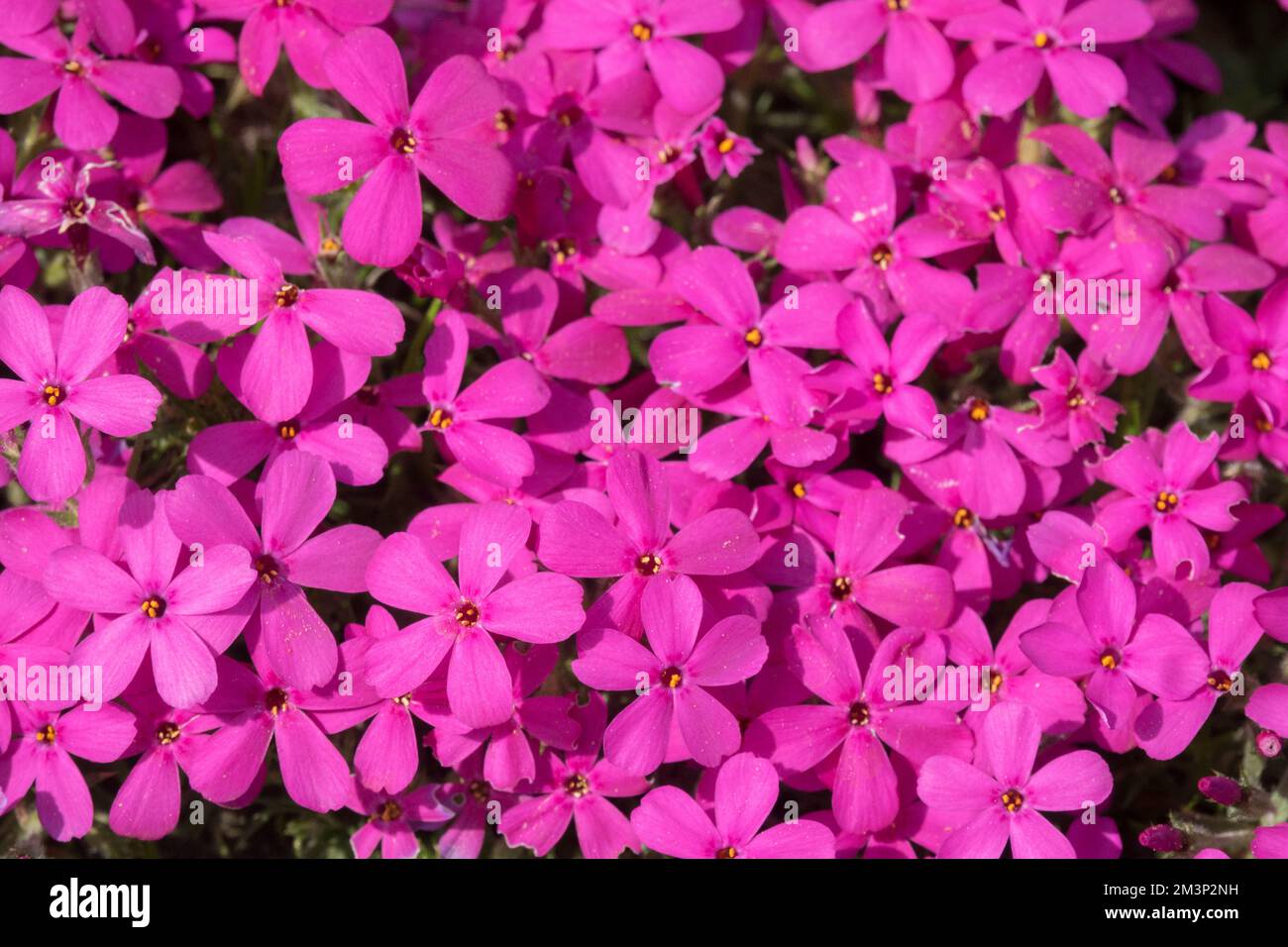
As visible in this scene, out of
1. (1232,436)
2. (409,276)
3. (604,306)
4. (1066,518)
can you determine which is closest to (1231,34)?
(1232,436)

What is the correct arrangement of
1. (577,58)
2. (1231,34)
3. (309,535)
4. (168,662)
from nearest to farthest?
(168,662) → (309,535) → (577,58) → (1231,34)

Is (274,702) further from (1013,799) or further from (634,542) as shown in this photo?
(1013,799)

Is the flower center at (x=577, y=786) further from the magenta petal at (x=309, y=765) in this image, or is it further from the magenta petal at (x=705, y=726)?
the magenta petal at (x=309, y=765)

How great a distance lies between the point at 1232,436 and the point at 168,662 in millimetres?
1735

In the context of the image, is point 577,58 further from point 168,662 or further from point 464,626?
point 168,662

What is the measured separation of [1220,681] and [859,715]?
1.79 feet

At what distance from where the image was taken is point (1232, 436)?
2160 millimetres

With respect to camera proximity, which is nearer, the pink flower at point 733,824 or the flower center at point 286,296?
the pink flower at point 733,824

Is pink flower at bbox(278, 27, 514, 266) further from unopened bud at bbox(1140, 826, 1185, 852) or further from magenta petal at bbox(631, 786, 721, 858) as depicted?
unopened bud at bbox(1140, 826, 1185, 852)

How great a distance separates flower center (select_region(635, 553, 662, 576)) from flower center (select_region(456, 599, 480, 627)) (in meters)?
0.25

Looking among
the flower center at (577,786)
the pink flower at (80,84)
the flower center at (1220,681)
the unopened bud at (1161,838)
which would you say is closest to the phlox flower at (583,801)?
the flower center at (577,786)

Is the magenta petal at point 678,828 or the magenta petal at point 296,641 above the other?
the magenta petal at point 296,641

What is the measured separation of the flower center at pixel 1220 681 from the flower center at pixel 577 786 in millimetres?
963

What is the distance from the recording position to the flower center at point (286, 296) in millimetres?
1956
